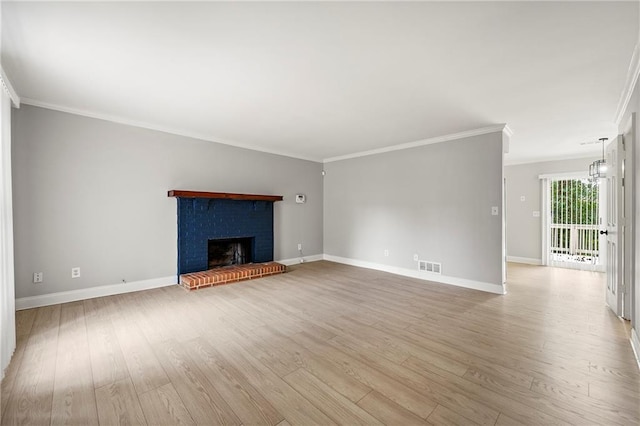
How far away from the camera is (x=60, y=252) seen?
3.40m

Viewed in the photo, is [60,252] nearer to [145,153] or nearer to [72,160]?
[72,160]

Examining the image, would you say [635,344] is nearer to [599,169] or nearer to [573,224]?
[599,169]

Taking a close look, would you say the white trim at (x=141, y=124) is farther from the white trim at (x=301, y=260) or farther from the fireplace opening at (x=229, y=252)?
the white trim at (x=301, y=260)

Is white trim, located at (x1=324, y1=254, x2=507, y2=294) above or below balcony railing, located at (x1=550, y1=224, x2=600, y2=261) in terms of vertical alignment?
below

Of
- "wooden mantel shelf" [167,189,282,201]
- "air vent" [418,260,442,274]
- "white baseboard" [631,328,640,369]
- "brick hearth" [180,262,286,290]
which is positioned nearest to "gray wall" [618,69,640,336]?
"white baseboard" [631,328,640,369]

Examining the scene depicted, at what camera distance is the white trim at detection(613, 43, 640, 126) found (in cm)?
219

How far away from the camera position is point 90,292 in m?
3.60

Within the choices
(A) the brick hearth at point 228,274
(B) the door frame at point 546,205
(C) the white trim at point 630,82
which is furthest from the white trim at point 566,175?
(A) the brick hearth at point 228,274

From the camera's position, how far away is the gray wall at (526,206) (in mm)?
6219

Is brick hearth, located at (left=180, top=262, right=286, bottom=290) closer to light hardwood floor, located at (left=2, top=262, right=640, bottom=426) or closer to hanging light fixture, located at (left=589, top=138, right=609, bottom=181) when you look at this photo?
light hardwood floor, located at (left=2, top=262, right=640, bottom=426)

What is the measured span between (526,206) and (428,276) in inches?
148

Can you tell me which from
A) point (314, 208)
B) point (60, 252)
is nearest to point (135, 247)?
point (60, 252)

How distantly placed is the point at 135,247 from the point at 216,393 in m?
3.11

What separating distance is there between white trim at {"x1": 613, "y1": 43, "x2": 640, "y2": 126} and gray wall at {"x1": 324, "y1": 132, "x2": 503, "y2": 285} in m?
1.24
